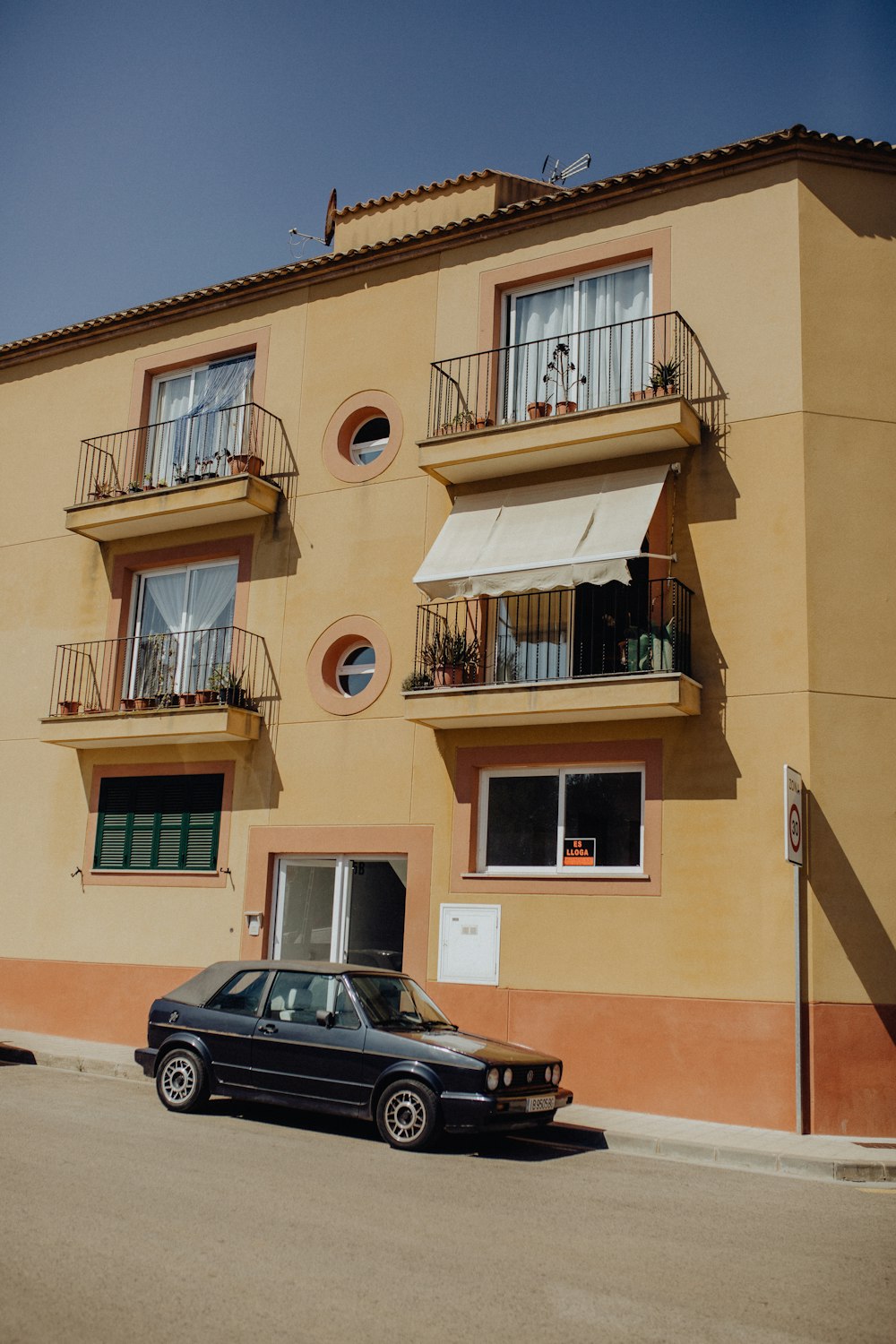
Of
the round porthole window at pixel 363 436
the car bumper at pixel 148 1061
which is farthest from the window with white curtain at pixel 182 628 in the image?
the car bumper at pixel 148 1061

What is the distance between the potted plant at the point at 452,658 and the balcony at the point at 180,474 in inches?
139

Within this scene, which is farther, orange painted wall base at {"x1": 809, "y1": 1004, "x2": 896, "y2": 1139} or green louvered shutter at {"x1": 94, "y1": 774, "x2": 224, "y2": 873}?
green louvered shutter at {"x1": 94, "y1": 774, "x2": 224, "y2": 873}

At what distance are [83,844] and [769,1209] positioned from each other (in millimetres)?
11656

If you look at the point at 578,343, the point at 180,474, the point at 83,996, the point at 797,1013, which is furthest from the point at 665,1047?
the point at 180,474

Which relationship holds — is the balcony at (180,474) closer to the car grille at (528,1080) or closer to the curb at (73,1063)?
the curb at (73,1063)

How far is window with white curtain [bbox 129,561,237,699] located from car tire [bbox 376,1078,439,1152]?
25.2ft

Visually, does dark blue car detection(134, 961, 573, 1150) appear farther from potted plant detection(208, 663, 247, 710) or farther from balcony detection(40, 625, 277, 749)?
potted plant detection(208, 663, 247, 710)

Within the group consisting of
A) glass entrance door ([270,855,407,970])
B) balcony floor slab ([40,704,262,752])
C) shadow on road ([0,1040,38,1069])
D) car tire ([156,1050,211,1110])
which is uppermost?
balcony floor slab ([40,704,262,752])

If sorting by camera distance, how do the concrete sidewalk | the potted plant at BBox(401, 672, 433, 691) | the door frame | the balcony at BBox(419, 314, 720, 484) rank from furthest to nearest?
1. the door frame
2. the potted plant at BBox(401, 672, 433, 691)
3. the balcony at BBox(419, 314, 720, 484)
4. the concrete sidewalk

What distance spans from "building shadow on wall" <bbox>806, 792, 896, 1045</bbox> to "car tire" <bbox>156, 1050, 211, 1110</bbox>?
639 centimetres

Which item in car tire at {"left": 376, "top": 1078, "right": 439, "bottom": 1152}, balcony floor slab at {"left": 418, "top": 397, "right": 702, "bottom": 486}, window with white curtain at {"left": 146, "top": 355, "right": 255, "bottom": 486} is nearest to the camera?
car tire at {"left": 376, "top": 1078, "right": 439, "bottom": 1152}

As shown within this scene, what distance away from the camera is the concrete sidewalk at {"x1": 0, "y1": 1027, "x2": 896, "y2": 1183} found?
10297 mm

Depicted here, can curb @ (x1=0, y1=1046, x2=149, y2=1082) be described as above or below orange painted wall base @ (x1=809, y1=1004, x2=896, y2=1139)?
below

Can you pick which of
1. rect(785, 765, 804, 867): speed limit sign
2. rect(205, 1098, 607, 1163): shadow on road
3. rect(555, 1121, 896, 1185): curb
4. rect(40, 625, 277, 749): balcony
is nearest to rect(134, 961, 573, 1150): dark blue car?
rect(205, 1098, 607, 1163): shadow on road
